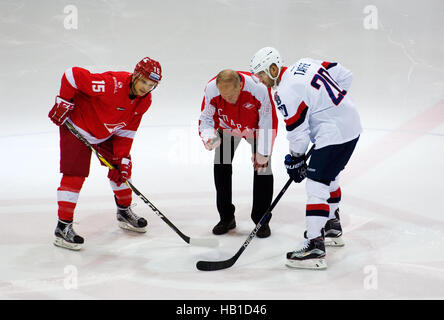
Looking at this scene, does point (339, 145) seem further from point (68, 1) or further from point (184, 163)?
point (68, 1)

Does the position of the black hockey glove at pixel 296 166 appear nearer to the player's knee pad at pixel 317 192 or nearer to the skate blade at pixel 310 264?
the player's knee pad at pixel 317 192

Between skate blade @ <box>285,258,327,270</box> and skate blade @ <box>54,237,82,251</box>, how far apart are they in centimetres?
108

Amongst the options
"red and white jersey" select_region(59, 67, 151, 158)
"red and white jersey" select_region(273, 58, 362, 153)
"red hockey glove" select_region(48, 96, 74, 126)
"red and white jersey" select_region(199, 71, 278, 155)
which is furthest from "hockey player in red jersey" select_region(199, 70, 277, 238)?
"red hockey glove" select_region(48, 96, 74, 126)

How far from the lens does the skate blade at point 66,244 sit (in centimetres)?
264

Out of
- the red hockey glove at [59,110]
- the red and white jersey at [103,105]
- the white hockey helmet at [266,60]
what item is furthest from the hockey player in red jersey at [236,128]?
the red hockey glove at [59,110]

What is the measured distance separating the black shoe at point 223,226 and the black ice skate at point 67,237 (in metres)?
0.72

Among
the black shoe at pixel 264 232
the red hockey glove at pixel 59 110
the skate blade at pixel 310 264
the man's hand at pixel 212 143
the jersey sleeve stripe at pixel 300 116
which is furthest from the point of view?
the black shoe at pixel 264 232

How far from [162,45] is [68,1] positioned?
1.29m

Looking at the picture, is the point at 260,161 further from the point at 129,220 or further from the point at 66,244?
the point at 66,244

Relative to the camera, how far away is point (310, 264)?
7.77 ft

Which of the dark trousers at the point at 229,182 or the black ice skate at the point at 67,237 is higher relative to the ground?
the dark trousers at the point at 229,182

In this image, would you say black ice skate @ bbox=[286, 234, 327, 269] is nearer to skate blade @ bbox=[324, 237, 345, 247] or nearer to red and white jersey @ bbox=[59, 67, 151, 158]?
skate blade @ bbox=[324, 237, 345, 247]

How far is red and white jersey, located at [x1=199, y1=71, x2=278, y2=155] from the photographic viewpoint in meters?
2.63

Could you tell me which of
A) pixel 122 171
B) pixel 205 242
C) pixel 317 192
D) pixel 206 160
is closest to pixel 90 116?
pixel 122 171
